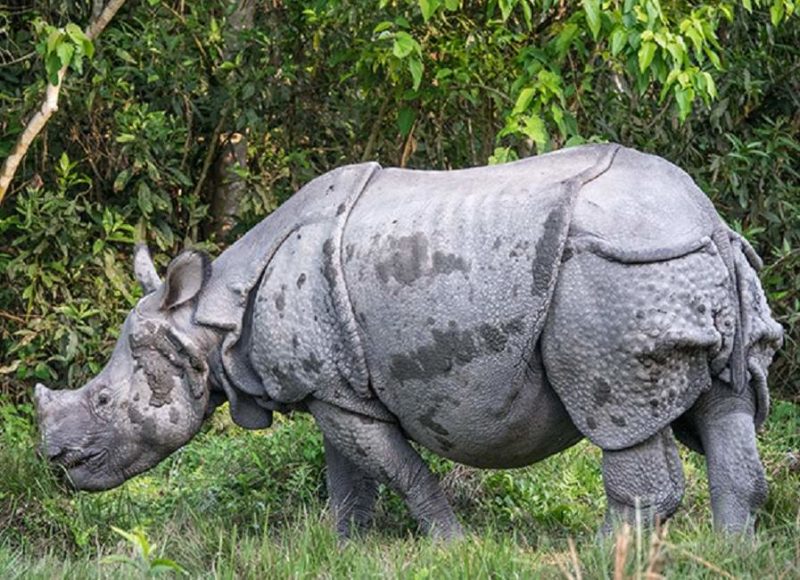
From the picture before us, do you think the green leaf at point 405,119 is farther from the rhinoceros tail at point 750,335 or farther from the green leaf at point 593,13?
the rhinoceros tail at point 750,335

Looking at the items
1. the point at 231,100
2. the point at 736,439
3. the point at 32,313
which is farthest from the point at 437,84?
the point at 736,439

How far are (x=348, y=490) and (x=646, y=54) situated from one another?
234 cm

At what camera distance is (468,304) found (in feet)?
19.4

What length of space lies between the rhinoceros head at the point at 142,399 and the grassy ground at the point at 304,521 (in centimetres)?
32

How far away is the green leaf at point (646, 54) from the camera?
713 centimetres

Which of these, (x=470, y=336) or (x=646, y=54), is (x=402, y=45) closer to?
(x=646, y=54)

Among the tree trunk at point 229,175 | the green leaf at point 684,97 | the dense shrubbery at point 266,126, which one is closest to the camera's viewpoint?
the green leaf at point 684,97

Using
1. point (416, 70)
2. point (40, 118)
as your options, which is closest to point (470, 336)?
point (416, 70)

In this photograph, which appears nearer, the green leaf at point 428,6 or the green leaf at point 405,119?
the green leaf at point 428,6

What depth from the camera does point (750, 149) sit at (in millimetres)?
9516

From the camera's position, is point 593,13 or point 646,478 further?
point 593,13

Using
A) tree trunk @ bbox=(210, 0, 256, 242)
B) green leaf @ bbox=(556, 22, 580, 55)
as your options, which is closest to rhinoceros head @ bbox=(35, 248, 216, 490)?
green leaf @ bbox=(556, 22, 580, 55)

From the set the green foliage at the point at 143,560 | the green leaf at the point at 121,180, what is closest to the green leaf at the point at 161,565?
the green foliage at the point at 143,560

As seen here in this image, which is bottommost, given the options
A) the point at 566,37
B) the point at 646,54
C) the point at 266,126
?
the point at 266,126
